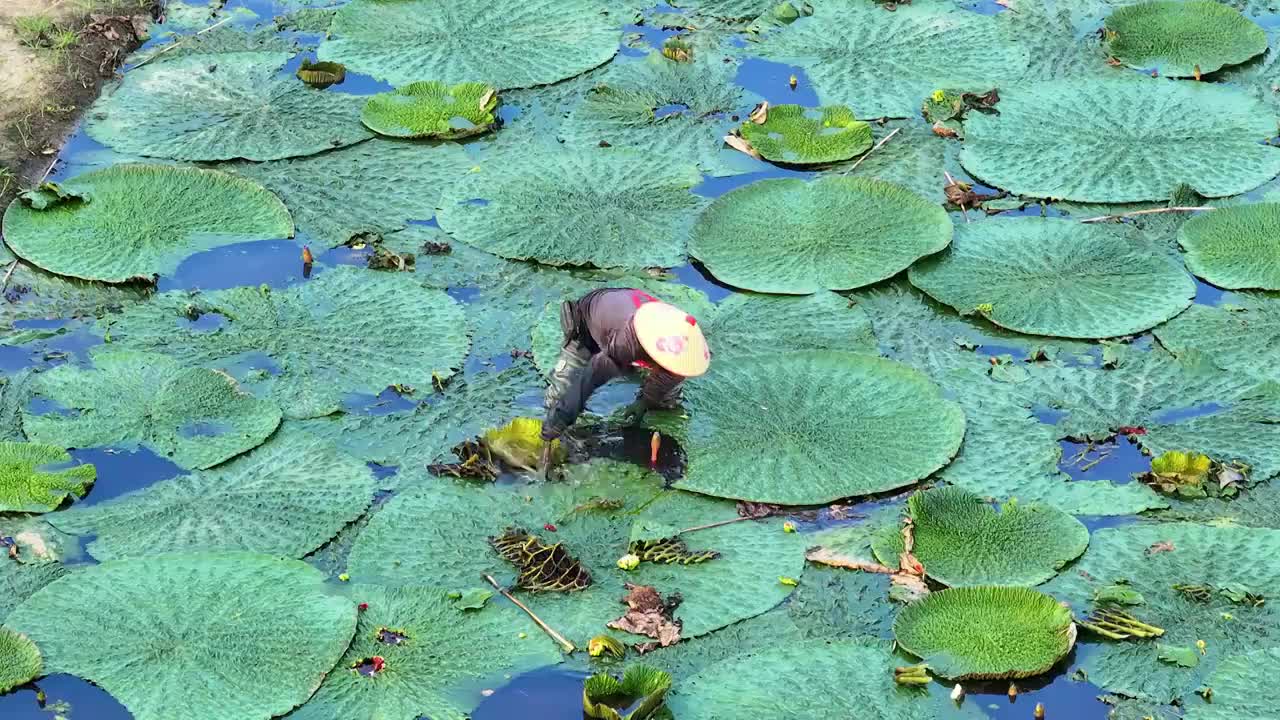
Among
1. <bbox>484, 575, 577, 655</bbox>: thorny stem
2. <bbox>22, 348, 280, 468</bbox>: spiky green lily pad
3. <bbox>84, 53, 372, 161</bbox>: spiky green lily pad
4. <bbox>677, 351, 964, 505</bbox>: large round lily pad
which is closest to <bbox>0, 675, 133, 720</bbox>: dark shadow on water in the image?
<bbox>22, 348, 280, 468</bbox>: spiky green lily pad

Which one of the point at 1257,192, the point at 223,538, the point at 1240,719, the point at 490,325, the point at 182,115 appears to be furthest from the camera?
the point at 182,115

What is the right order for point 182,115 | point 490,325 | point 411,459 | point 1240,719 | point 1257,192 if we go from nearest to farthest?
A: point 1240,719, point 411,459, point 490,325, point 1257,192, point 182,115

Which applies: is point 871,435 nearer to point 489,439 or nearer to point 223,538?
point 489,439

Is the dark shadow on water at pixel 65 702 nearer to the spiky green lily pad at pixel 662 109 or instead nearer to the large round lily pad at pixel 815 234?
the large round lily pad at pixel 815 234

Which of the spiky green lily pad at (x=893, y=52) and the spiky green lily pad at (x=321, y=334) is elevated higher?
the spiky green lily pad at (x=321, y=334)

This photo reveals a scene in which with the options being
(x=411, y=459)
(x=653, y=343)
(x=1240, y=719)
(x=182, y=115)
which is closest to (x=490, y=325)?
(x=411, y=459)

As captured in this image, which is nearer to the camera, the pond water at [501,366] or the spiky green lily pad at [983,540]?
the pond water at [501,366]

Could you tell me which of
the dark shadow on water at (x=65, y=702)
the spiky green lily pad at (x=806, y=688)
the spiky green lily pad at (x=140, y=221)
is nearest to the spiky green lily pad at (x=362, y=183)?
→ the spiky green lily pad at (x=140, y=221)
